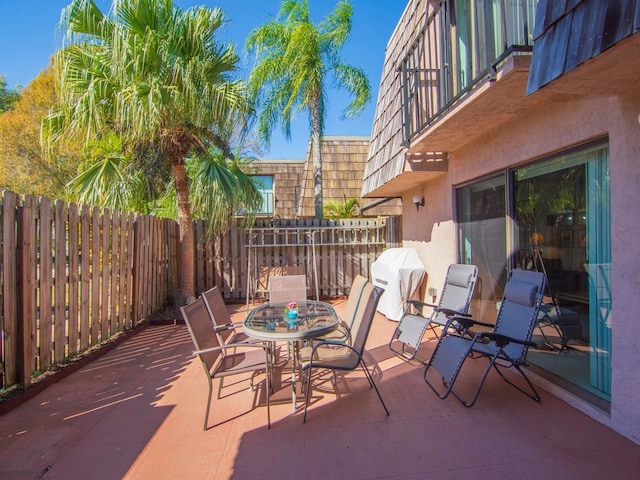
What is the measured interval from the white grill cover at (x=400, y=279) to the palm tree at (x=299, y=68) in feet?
15.0

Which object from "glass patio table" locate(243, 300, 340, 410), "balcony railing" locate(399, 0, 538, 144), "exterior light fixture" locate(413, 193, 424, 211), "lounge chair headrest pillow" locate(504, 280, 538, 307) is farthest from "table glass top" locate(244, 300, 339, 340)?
"exterior light fixture" locate(413, 193, 424, 211)

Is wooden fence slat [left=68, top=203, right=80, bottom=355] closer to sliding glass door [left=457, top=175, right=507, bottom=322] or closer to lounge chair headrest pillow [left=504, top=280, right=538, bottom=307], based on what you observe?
lounge chair headrest pillow [left=504, top=280, right=538, bottom=307]

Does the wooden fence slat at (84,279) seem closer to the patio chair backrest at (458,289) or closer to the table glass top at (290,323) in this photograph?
the table glass top at (290,323)

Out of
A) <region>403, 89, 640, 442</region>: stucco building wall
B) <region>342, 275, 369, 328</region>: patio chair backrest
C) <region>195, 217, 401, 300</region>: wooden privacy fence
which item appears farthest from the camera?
<region>195, 217, 401, 300</region>: wooden privacy fence

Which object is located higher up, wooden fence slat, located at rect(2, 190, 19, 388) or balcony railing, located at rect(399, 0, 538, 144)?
balcony railing, located at rect(399, 0, 538, 144)

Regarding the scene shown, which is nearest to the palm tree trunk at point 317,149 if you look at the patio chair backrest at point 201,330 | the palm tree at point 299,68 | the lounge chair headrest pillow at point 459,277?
the palm tree at point 299,68

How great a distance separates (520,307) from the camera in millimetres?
3320

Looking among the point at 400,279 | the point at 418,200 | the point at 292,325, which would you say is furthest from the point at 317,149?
the point at 292,325

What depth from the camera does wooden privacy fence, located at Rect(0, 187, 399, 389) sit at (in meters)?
3.18

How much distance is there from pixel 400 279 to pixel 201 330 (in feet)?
12.1

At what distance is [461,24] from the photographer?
4504mm

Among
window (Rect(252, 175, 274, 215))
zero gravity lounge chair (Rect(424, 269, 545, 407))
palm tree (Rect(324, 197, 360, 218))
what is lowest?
zero gravity lounge chair (Rect(424, 269, 545, 407))

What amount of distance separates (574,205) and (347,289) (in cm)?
592

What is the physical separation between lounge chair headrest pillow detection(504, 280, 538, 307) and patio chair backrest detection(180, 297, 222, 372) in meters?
2.86
